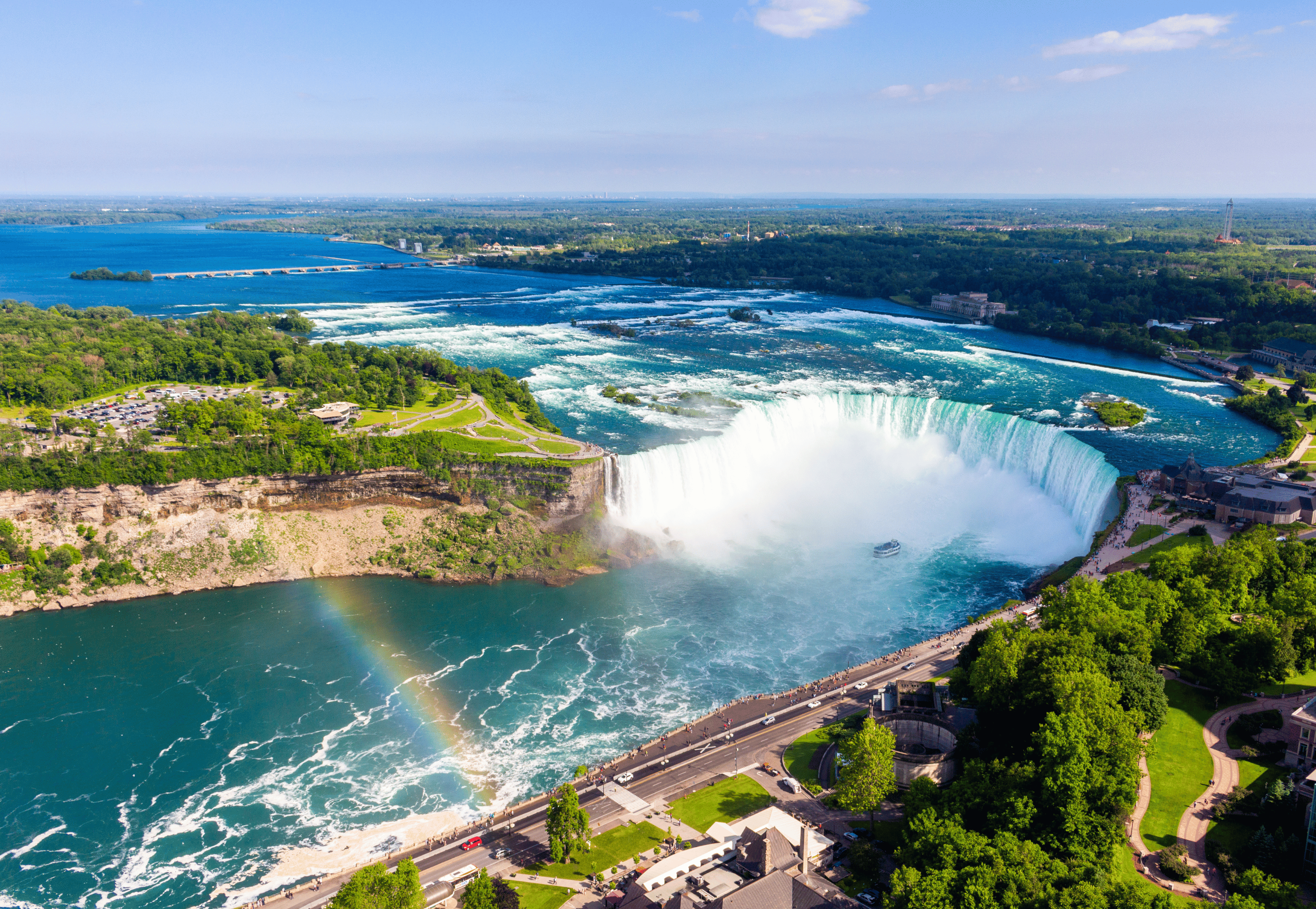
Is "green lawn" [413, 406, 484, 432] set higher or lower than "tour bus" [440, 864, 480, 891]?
higher

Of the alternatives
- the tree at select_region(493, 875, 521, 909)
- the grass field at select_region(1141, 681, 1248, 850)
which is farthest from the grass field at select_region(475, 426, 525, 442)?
the grass field at select_region(1141, 681, 1248, 850)

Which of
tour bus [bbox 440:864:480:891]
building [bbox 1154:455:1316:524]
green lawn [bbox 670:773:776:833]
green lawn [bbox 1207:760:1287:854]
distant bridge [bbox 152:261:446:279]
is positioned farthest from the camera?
distant bridge [bbox 152:261:446:279]

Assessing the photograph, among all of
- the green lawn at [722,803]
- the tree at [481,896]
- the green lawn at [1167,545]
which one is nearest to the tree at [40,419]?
the tree at [481,896]

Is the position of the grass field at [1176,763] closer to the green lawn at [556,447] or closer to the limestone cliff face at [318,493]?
the limestone cliff face at [318,493]

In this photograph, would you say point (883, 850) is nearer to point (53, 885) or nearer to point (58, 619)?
point (53, 885)

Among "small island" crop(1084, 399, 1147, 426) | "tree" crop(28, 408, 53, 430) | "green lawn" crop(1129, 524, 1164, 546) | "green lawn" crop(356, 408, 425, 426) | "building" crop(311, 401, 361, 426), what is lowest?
"green lawn" crop(1129, 524, 1164, 546)

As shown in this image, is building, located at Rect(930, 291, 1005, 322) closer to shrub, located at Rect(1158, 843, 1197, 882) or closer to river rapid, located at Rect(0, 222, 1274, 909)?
river rapid, located at Rect(0, 222, 1274, 909)

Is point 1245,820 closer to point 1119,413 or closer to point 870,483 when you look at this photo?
point 870,483

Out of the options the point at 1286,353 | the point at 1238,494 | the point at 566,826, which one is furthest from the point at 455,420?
the point at 1286,353
